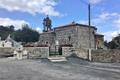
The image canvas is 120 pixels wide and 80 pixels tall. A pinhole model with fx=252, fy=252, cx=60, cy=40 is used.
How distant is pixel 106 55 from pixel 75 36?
2241 centimetres

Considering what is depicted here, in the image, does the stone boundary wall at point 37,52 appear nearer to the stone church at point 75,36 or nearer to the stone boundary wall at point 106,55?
the stone boundary wall at point 106,55

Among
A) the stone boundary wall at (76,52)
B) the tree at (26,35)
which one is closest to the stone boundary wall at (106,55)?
the stone boundary wall at (76,52)

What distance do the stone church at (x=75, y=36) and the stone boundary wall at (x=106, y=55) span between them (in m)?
17.7

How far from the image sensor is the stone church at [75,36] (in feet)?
178

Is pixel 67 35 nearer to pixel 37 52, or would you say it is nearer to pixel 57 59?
pixel 37 52

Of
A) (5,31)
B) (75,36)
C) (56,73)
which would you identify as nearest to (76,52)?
(56,73)

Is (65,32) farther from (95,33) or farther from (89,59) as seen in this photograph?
(89,59)

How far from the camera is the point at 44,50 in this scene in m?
33.2

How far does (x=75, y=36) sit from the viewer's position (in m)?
54.2

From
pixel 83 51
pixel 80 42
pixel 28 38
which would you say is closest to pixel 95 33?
pixel 80 42

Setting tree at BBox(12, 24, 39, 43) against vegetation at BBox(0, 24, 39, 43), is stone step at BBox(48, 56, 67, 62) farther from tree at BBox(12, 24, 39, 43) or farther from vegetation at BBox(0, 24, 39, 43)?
tree at BBox(12, 24, 39, 43)

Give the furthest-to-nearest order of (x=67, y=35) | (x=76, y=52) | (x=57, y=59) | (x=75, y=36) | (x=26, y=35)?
(x=26, y=35) < (x=67, y=35) < (x=75, y=36) < (x=76, y=52) < (x=57, y=59)

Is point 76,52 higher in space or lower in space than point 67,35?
lower

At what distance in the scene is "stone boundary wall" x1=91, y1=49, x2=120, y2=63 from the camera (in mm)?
31641
